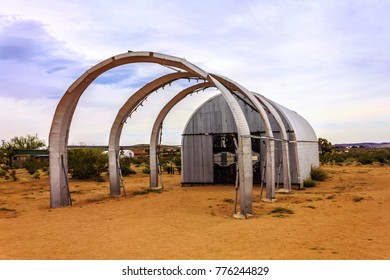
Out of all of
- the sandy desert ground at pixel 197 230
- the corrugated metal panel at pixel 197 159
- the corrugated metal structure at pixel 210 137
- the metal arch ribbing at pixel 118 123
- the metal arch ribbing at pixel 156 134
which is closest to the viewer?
the sandy desert ground at pixel 197 230

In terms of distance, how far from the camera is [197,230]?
28.6 ft

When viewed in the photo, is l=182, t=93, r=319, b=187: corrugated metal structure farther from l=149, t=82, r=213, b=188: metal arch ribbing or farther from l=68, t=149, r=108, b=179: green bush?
l=68, t=149, r=108, b=179: green bush

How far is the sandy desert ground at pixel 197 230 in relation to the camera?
6691mm

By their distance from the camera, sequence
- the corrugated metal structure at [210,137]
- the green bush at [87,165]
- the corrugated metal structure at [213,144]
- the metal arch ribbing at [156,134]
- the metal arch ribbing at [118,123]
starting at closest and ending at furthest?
the corrugated metal structure at [210,137] < the metal arch ribbing at [118,123] < the metal arch ribbing at [156,134] < the corrugated metal structure at [213,144] < the green bush at [87,165]

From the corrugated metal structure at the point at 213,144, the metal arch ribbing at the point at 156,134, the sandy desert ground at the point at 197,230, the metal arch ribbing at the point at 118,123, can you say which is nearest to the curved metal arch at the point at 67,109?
the sandy desert ground at the point at 197,230

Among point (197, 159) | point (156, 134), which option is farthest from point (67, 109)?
point (197, 159)

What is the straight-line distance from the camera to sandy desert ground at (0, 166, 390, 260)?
6.69 m

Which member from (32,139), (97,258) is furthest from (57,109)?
(32,139)

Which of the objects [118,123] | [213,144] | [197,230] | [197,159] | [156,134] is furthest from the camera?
[197,159]

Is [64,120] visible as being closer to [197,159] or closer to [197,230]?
[197,230]

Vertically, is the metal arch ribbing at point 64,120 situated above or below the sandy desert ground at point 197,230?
above

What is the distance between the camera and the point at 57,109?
45.1 ft

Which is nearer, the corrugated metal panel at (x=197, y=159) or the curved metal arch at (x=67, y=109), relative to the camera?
the curved metal arch at (x=67, y=109)

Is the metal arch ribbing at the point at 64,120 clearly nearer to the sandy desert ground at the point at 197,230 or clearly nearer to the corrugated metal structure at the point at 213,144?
the sandy desert ground at the point at 197,230
